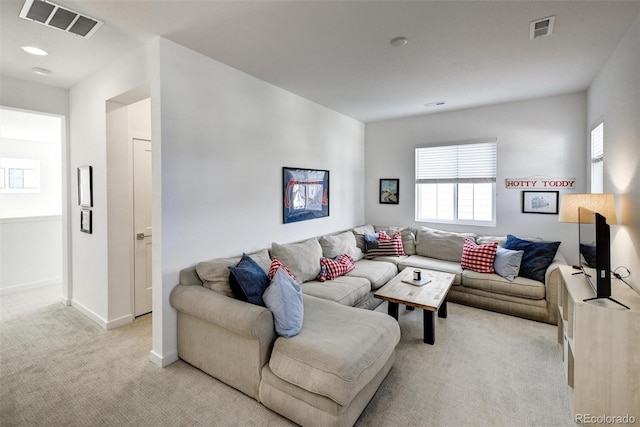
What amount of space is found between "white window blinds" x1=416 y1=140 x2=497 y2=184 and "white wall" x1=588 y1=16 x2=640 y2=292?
1.59 meters

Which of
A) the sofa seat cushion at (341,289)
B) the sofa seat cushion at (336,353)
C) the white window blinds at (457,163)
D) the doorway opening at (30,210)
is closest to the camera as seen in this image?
the sofa seat cushion at (336,353)

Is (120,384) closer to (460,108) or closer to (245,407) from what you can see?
(245,407)

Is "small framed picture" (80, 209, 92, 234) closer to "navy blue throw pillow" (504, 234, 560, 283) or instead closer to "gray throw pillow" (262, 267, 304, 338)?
"gray throw pillow" (262, 267, 304, 338)

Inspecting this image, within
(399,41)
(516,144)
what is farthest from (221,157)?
(516,144)

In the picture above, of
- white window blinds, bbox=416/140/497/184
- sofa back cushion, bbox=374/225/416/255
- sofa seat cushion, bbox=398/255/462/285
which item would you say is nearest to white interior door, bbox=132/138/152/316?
sofa seat cushion, bbox=398/255/462/285

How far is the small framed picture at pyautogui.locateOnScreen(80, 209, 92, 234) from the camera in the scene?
11.1 ft

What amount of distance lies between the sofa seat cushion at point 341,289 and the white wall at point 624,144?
2.15 meters

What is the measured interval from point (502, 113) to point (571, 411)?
3.72 meters

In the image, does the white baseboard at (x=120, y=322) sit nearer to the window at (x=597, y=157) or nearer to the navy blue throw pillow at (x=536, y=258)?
the navy blue throw pillow at (x=536, y=258)

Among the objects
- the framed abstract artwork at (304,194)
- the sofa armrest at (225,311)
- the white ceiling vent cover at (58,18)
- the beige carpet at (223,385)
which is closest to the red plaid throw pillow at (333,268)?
the framed abstract artwork at (304,194)

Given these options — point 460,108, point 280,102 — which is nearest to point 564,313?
point 460,108

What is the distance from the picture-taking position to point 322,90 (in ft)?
12.3

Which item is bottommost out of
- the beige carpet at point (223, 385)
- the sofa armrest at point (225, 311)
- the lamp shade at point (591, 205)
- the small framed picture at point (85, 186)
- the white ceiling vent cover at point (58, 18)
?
the beige carpet at point (223, 385)

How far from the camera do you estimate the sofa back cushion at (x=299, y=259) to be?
10.9 feet
